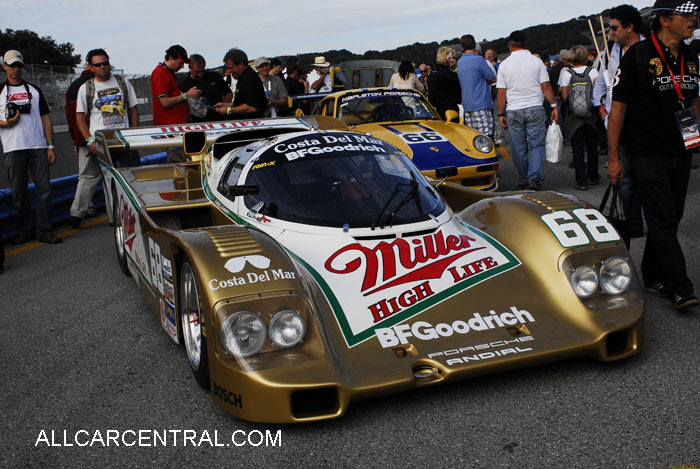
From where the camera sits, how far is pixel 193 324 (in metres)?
3.70

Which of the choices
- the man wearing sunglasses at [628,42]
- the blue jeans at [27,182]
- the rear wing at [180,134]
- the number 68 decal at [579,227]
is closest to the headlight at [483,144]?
the rear wing at [180,134]

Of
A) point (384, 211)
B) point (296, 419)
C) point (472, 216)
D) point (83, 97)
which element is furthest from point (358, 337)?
point (83, 97)

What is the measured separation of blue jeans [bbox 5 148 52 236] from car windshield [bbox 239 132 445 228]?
3.65 metres

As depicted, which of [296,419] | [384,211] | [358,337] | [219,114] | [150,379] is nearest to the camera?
[296,419]

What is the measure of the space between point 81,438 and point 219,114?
6.23m

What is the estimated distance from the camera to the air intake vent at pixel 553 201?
13.8 feet

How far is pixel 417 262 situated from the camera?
3.84 metres

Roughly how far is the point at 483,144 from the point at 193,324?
5127 millimetres

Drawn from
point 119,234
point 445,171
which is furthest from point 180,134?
point 445,171

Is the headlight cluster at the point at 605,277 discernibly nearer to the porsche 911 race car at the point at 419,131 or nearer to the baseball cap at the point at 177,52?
the porsche 911 race car at the point at 419,131

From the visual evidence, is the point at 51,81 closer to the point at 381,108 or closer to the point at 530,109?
the point at 381,108

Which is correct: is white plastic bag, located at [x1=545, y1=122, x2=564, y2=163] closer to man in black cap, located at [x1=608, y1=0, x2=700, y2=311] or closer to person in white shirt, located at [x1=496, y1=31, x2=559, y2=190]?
person in white shirt, located at [x1=496, y1=31, x2=559, y2=190]

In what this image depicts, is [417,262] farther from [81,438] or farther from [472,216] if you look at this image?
[81,438]

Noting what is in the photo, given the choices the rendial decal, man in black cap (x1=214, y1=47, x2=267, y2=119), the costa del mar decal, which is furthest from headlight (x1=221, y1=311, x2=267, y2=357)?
man in black cap (x1=214, y1=47, x2=267, y2=119)
